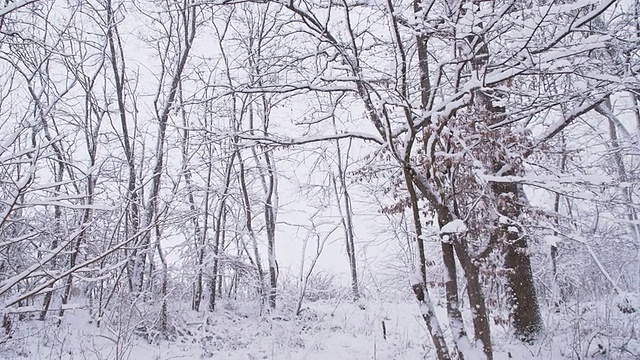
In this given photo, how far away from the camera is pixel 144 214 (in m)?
9.29

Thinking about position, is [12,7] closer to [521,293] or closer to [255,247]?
[521,293]

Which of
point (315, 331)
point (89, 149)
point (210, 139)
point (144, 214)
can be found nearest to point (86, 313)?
point (144, 214)

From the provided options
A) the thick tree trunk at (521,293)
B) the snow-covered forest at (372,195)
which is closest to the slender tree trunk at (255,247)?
the snow-covered forest at (372,195)

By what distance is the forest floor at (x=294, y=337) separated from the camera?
668 centimetres

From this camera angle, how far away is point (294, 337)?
9.40 meters

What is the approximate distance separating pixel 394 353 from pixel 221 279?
343 inches

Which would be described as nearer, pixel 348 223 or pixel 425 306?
pixel 425 306

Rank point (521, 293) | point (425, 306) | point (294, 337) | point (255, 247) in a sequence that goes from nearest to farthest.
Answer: point (425, 306) → point (521, 293) → point (294, 337) → point (255, 247)

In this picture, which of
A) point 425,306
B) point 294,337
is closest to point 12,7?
point 425,306

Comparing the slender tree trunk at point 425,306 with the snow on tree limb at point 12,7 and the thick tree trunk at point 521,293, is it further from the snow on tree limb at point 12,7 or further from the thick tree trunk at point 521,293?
the snow on tree limb at point 12,7

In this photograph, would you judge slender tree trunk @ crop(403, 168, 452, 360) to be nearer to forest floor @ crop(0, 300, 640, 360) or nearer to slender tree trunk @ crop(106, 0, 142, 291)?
forest floor @ crop(0, 300, 640, 360)

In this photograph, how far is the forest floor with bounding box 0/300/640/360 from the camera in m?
6.68

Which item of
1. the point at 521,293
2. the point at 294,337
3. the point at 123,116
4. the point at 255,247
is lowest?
the point at 294,337

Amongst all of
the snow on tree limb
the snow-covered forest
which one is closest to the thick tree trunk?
the snow-covered forest
